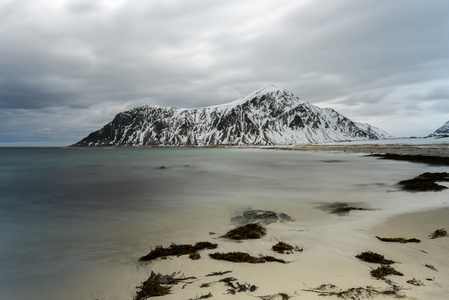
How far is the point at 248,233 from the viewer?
7.06 m

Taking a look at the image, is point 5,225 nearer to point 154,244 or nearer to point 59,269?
point 59,269

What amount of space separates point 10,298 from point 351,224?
9.14 metres

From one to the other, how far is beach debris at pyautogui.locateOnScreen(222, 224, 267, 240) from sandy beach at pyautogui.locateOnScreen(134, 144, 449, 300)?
217mm

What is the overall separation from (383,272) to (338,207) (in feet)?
21.5

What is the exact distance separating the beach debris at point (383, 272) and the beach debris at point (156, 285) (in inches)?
139

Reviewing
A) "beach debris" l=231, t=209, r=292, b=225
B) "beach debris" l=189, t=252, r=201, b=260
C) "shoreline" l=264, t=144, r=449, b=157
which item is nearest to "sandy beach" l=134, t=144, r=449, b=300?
"beach debris" l=189, t=252, r=201, b=260

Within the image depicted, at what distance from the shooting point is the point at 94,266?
5.75 m

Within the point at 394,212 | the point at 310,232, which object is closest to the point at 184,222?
the point at 310,232

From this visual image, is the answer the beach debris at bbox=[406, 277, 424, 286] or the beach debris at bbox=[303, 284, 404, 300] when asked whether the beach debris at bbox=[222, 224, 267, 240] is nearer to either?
the beach debris at bbox=[303, 284, 404, 300]

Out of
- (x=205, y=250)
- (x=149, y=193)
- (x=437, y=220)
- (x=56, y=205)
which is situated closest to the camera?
(x=205, y=250)

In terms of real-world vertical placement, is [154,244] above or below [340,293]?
below

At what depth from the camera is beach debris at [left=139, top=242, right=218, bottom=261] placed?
5891 millimetres

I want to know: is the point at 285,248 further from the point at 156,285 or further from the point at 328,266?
the point at 156,285

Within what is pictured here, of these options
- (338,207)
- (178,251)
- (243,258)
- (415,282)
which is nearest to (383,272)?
(415,282)
